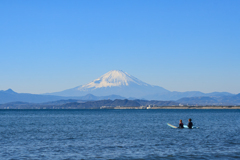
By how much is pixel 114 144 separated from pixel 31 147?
1025 cm

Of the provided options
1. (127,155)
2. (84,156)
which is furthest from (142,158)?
(84,156)

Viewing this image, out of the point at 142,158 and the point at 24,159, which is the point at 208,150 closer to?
the point at 142,158

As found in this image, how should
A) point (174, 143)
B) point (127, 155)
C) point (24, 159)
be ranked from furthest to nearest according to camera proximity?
1. point (174, 143)
2. point (127, 155)
3. point (24, 159)

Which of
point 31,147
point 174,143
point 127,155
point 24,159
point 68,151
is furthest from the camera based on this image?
point 174,143

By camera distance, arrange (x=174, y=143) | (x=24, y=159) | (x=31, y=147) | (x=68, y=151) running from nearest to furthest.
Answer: (x=24, y=159)
(x=68, y=151)
(x=31, y=147)
(x=174, y=143)

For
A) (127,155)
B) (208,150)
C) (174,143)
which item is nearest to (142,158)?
(127,155)

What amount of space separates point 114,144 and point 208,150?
12.0m

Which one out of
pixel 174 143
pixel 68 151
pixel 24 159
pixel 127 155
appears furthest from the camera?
pixel 174 143

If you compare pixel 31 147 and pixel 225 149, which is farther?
pixel 31 147

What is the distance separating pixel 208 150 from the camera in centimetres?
3856

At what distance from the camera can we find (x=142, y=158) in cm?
3369

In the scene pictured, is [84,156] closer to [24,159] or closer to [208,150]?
[24,159]

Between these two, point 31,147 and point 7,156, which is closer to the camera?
point 7,156

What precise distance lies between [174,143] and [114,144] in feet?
25.8
